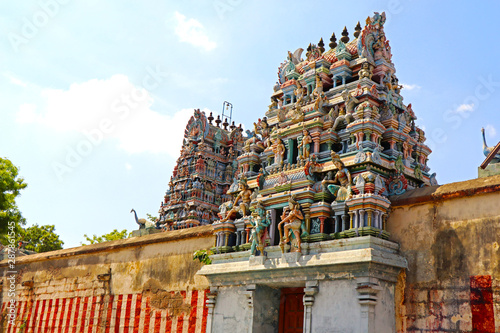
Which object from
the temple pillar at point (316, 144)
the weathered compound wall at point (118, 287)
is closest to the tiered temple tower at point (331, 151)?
the temple pillar at point (316, 144)

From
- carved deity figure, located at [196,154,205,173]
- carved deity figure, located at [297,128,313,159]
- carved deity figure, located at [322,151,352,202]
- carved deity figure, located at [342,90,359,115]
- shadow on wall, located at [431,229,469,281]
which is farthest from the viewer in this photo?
carved deity figure, located at [196,154,205,173]

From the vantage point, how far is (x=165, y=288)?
712 inches

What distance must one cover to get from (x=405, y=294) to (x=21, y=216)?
71.3 ft

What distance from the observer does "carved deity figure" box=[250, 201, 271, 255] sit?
14.6 m

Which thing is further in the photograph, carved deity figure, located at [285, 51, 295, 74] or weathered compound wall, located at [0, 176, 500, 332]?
carved deity figure, located at [285, 51, 295, 74]

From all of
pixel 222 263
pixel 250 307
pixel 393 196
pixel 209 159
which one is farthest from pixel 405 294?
pixel 209 159

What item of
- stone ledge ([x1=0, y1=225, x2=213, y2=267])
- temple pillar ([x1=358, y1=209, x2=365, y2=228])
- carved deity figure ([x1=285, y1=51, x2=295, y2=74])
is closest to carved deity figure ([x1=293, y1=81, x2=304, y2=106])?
carved deity figure ([x1=285, y1=51, x2=295, y2=74])

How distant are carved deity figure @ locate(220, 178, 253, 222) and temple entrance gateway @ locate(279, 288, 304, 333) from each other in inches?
105

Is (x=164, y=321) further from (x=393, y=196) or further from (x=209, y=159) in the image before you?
(x=209, y=159)

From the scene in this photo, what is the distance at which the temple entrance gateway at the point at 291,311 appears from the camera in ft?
47.6

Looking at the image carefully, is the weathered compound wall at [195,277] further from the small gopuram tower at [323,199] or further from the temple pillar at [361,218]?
the temple pillar at [361,218]

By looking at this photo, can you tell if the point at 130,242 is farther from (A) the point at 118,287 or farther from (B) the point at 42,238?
(B) the point at 42,238

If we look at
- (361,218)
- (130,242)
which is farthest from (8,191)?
(361,218)

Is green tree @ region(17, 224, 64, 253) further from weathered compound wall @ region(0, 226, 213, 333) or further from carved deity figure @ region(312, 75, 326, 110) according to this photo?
carved deity figure @ region(312, 75, 326, 110)
